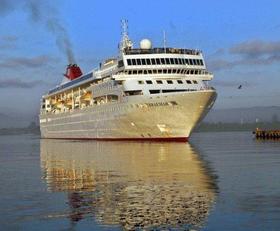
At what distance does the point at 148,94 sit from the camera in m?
62.4

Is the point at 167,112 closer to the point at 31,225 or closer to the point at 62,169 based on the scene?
the point at 62,169

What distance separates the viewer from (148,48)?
71.1m

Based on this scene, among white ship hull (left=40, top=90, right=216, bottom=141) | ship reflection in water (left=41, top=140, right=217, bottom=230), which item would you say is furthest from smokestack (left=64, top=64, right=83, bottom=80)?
ship reflection in water (left=41, top=140, right=217, bottom=230)

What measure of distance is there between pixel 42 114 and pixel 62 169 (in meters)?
81.7

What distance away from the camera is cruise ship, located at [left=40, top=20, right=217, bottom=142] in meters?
60.2

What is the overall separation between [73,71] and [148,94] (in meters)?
44.8

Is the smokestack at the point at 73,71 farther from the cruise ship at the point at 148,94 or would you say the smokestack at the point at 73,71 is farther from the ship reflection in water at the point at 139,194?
the ship reflection in water at the point at 139,194

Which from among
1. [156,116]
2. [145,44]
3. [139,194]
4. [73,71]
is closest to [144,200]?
[139,194]

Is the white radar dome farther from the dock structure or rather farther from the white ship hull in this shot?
the dock structure

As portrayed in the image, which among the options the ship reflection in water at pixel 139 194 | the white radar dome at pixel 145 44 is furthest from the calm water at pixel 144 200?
the white radar dome at pixel 145 44

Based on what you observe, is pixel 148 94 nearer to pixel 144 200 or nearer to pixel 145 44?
pixel 145 44

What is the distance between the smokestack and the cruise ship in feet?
81.8

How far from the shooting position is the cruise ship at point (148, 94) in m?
60.2

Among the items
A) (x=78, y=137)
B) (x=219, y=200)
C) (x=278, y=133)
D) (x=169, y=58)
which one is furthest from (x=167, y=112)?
(x=219, y=200)
